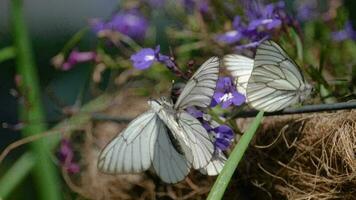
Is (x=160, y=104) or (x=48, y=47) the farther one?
(x=48, y=47)

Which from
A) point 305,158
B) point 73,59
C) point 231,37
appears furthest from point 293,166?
point 73,59

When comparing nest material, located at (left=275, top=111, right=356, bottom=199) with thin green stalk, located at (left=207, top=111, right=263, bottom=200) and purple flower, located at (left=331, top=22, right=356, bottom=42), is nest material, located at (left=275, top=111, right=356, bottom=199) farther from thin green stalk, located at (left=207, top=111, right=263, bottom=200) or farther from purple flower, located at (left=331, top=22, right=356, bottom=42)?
purple flower, located at (left=331, top=22, right=356, bottom=42)

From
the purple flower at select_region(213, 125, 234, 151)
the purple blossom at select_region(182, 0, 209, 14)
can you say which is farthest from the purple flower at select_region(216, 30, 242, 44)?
the purple flower at select_region(213, 125, 234, 151)

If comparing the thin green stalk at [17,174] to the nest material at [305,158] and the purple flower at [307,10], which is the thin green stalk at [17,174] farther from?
the purple flower at [307,10]

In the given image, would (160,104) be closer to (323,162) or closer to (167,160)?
(167,160)

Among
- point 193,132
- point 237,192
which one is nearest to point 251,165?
point 237,192

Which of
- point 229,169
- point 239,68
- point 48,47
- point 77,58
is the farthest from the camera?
point 48,47
